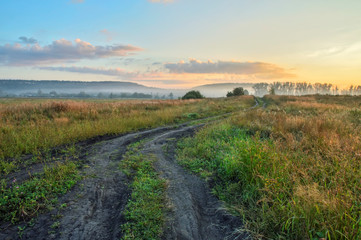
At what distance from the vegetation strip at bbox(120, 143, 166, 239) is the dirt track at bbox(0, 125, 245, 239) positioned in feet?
0.51

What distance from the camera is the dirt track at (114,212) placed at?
9.66 ft

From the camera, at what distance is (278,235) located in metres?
2.74

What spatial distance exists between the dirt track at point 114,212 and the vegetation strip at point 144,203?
0.51ft

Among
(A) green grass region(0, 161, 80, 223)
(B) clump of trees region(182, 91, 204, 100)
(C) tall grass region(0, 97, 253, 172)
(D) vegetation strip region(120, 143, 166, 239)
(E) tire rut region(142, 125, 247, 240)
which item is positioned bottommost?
(E) tire rut region(142, 125, 247, 240)

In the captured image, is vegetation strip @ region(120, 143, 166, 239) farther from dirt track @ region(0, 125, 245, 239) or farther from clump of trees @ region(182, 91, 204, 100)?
clump of trees @ region(182, 91, 204, 100)

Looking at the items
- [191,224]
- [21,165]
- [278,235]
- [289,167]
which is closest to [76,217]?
[191,224]

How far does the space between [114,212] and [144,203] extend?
1.97 ft

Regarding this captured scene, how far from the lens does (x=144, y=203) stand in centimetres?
368

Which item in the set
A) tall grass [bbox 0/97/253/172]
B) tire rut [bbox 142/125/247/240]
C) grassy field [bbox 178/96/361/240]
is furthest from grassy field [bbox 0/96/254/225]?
grassy field [bbox 178/96/361/240]

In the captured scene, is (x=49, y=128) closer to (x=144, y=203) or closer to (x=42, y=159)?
(x=42, y=159)

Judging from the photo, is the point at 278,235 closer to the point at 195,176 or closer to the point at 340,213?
the point at 340,213

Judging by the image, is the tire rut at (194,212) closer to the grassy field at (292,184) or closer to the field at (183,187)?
the field at (183,187)

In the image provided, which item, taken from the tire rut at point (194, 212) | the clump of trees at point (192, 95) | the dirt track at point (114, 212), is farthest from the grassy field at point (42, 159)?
the clump of trees at point (192, 95)

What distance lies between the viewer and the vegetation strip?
2980 mm
